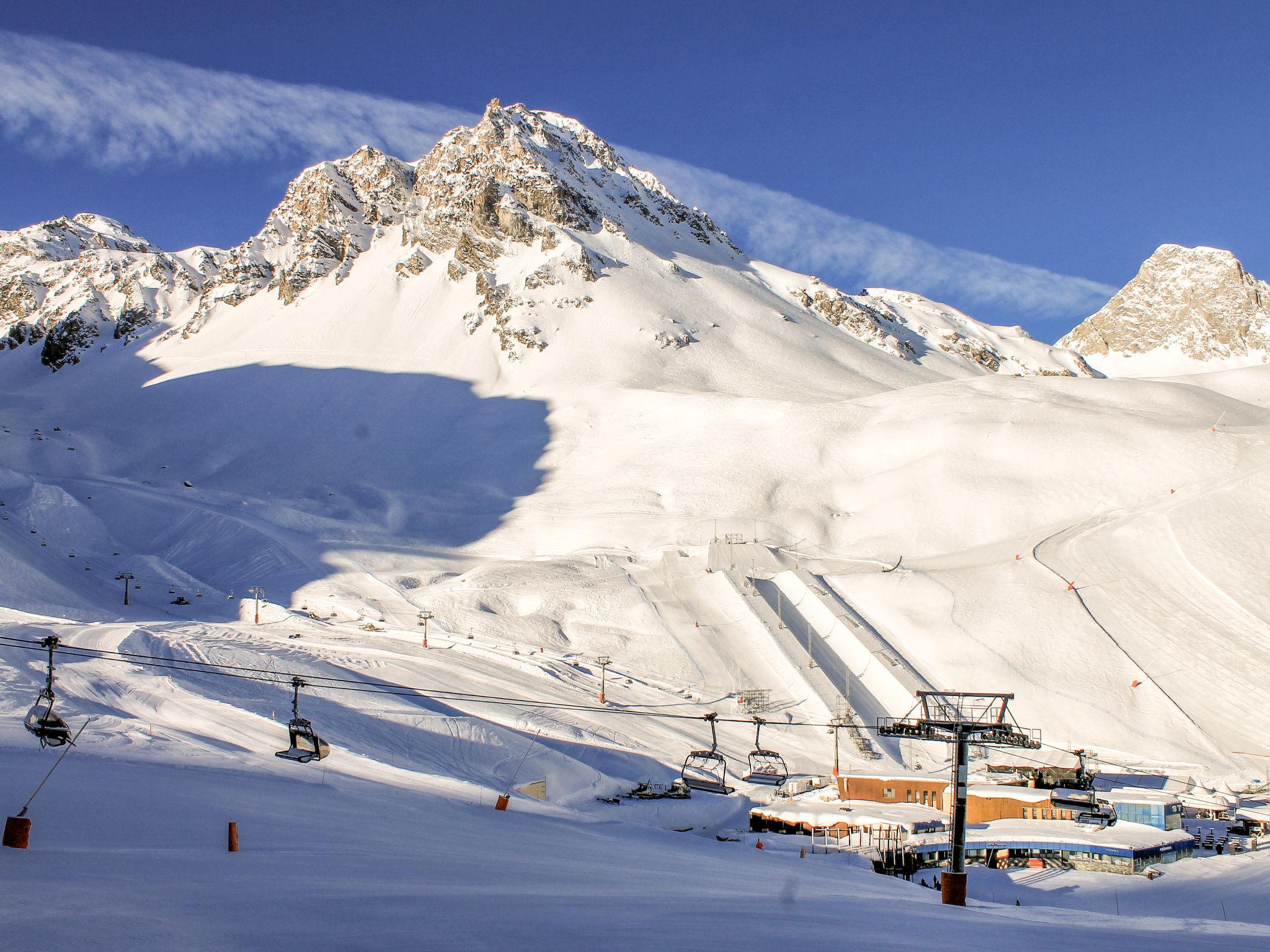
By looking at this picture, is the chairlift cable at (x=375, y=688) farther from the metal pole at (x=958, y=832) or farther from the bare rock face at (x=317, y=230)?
the bare rock face at (x=317, y=230)

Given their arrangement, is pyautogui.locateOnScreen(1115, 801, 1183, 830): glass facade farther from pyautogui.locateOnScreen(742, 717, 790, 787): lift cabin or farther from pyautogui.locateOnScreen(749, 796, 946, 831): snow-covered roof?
pyautogui.locateOnScreen(742, 717, 790, 787): lift cabin

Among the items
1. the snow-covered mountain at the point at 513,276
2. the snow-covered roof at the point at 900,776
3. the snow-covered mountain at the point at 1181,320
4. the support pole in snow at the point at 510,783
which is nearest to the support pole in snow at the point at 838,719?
the snow-covered roof at the point at 900,776

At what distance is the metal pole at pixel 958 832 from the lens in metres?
12.8

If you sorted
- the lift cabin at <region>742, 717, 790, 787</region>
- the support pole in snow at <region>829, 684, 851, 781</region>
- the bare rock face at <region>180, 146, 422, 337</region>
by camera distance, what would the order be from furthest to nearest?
the bare rock face at <region>180, 146, 422, 337</region>, the support pole in snow at <region>829, 684, 851, 781</region>, the lift cabin at <region>742, 717, 790, 787</region>

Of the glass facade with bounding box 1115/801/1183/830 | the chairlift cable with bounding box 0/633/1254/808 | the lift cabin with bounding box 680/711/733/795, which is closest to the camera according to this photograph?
the lift cabin with bounding box 680/711/733/795

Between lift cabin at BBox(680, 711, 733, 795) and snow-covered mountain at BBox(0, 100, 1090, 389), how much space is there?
56364 mm

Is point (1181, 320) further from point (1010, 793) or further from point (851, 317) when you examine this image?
point (1010, 793)

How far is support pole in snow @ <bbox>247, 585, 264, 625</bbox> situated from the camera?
128 feet

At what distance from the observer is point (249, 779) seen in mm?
14352

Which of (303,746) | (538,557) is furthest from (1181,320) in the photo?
(303,746)

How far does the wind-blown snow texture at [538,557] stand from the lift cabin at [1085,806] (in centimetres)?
427

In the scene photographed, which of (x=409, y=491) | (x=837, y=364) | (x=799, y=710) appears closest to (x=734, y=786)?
(x=799, y=710)


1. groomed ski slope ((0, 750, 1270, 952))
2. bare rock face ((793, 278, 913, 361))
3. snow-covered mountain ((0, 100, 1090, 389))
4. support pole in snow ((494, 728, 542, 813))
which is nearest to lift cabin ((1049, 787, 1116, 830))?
groomed ski slope ((0, 750, 1270, 952))

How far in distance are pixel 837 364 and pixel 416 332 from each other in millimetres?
38770
